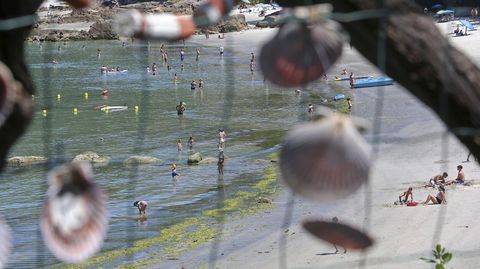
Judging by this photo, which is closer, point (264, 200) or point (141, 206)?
point (141, 206)

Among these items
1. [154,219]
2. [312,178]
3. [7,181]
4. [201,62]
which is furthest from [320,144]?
[201,62]

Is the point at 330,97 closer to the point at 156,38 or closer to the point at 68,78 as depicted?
the point at 68,78

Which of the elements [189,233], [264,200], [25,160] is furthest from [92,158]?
[189,233]

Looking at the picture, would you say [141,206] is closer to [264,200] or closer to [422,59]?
[264,200]

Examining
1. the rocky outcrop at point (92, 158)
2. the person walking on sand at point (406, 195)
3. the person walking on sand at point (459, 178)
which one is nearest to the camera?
the person walking on sand at point (406, 195)

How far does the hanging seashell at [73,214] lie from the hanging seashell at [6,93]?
0.51ft

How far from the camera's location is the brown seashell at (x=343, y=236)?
1.61 meters

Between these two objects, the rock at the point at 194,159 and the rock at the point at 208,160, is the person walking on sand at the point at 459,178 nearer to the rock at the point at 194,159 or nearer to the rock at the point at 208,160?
the rock at the point at 208,160

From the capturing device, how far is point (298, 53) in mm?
1632

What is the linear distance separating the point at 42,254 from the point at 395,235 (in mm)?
6004

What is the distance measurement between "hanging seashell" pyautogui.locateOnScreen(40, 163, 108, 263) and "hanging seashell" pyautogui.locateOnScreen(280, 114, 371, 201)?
0.38 metres

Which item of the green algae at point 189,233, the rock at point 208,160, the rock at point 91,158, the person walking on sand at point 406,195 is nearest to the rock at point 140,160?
the rock at point 91,158

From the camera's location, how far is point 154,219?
16.5 m

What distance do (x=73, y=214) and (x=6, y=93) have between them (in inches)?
10.9
